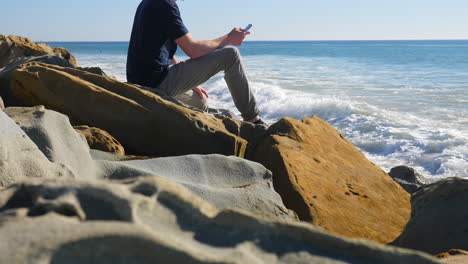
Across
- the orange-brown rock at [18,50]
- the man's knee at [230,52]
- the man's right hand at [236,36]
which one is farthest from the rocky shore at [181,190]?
the orange-brown rock at [18,50]

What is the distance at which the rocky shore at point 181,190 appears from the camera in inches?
48.0

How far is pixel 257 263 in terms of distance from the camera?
4.01 feet

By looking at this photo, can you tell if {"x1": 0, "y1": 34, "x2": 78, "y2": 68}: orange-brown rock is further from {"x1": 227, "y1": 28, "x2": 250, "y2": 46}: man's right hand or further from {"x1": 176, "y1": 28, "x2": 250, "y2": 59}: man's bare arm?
{"x1": 227, "y1": 28, "x2": 250, "y2": 46}: man's right hand

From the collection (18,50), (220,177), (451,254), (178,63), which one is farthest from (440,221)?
(18,50)

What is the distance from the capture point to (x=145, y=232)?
122 centimetres

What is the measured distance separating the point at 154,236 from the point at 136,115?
2.53m

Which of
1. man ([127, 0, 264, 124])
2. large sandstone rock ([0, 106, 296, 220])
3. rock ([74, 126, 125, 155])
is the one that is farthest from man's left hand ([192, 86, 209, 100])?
large sandstone rock ([0, 106, 296, 220])

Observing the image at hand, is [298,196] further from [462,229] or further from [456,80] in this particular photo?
[456,80]

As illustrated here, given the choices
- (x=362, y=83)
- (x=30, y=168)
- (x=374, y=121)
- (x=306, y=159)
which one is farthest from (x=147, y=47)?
(x=362, y=83)

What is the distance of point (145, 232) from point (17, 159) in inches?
41.2

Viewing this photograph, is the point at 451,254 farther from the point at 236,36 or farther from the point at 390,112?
the point at 390,112

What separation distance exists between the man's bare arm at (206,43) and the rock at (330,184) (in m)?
1.04

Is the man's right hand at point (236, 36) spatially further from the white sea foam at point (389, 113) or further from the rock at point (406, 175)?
the white sea foam at point (389, 113)

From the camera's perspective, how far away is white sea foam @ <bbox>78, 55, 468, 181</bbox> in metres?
7.38
